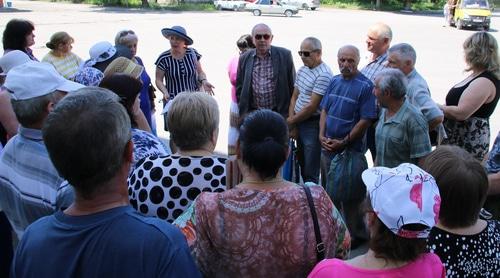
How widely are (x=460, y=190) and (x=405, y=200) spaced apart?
498 millimetres

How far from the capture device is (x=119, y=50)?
562cm

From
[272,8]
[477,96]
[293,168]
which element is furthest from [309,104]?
[272,8]

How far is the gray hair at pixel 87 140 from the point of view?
1.55m

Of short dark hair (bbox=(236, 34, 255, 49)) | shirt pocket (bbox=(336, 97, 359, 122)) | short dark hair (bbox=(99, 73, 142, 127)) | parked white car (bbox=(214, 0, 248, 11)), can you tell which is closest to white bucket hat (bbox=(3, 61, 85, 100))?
short dark hair (bbox=(99, 73, 142, 127))

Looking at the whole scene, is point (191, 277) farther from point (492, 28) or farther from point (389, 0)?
point (389, 0)

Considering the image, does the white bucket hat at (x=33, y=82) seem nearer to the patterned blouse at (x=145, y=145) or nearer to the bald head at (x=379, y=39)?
the patterned blouse at (x=145, y=145)

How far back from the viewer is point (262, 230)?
81.4 inches

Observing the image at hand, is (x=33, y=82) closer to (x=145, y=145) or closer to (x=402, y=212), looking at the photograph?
(x=145, y=145)

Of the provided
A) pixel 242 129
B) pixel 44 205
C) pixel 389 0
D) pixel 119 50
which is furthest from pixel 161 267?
pixel 389 0

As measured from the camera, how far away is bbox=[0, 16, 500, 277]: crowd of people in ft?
5.13

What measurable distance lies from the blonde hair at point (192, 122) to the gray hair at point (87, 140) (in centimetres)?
109

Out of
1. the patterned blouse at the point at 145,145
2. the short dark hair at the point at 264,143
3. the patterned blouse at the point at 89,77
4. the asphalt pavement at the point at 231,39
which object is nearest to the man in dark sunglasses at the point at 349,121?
the patterned blouse at the point at 145,145

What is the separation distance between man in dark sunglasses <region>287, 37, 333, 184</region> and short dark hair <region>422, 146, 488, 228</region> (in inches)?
112

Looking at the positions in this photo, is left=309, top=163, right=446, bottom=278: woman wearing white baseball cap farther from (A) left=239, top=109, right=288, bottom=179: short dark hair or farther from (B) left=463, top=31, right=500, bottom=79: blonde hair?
(B) left=463, top=31, right=500, bottom=79: blonde hair
